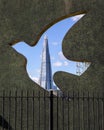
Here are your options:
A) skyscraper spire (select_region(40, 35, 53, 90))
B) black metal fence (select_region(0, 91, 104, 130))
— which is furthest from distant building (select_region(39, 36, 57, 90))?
black metal fence (select_region(0, 91, 104, 130))

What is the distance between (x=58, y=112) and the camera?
1009 cm

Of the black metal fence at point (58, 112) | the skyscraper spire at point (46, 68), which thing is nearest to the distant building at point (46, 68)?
the skyscraper spire at point (46, 68)

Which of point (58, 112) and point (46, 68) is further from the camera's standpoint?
point (46, 68)

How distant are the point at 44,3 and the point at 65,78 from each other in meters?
2.33

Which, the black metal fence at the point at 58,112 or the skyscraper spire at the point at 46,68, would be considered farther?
the skyscraper spire at the point at 46,68

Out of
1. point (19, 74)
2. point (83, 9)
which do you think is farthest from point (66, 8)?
point (19, 74)

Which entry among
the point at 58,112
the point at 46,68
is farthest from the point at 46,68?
the point at 58,112

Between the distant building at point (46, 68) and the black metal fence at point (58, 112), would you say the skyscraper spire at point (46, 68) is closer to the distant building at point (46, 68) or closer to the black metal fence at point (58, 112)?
the distant building at point (46, 68)

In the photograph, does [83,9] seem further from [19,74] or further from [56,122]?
[56,122]

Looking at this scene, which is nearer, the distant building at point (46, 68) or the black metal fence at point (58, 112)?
the black metal fence at point (58, 112)

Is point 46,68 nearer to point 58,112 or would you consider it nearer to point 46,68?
point 46,68

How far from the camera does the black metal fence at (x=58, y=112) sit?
9.98 meters

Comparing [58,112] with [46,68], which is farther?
[46,68]

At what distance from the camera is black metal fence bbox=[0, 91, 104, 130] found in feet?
32.7
